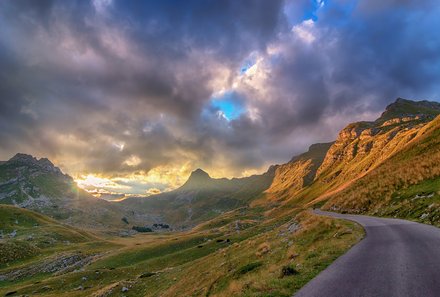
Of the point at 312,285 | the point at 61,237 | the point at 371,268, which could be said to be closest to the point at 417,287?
the point at 371,268

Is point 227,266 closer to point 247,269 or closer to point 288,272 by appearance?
point 247,269

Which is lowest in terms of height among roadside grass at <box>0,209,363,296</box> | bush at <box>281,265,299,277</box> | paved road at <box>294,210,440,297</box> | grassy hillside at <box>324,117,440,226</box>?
roadside grass at <box>0,209,363,296</box>

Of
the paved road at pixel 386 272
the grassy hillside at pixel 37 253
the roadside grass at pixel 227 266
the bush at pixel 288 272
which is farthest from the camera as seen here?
the grassy hillside at pixel 37 253

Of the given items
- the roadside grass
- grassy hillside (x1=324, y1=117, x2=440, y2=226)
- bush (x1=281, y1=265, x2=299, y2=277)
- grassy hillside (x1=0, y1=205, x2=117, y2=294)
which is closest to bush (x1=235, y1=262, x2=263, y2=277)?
the roadside grass

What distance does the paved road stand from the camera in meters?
11.2

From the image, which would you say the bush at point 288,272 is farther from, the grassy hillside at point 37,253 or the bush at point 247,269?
the grassy hillside at point 37,253

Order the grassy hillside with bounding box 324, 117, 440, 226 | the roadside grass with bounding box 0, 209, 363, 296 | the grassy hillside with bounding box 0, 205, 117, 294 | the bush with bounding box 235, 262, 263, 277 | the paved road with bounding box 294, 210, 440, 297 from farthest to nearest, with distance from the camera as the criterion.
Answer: the grassy hillside with bounding box 0, 205, 117, 294 < the grassy hillside with bounding box 324, 117, 440, 226 < the bush with bounding box 235, 262, 263, 277 < the roadside grass with bounding box 0, 209, 363, 296 < the paved road with bounding box 294, 210, 440, 297

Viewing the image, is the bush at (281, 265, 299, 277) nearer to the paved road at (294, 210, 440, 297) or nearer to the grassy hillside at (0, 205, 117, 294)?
the paved road at (294, 210, 440, 297)

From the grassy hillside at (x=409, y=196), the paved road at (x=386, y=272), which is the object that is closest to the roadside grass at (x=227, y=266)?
the paved road at (x=386, y=272)

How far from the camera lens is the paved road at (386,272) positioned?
1122 centimetres

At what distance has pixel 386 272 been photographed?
13375mm

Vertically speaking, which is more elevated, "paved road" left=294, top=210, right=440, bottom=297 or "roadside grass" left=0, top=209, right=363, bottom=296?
"paved road" left=294, top=210, right=440, bottom=297

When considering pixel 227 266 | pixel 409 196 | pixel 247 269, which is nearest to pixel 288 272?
pixel 247 269

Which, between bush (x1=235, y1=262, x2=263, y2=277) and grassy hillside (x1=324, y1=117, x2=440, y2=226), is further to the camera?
grassy hillside (x1=324, y1=117, x2=440, y2=226)
